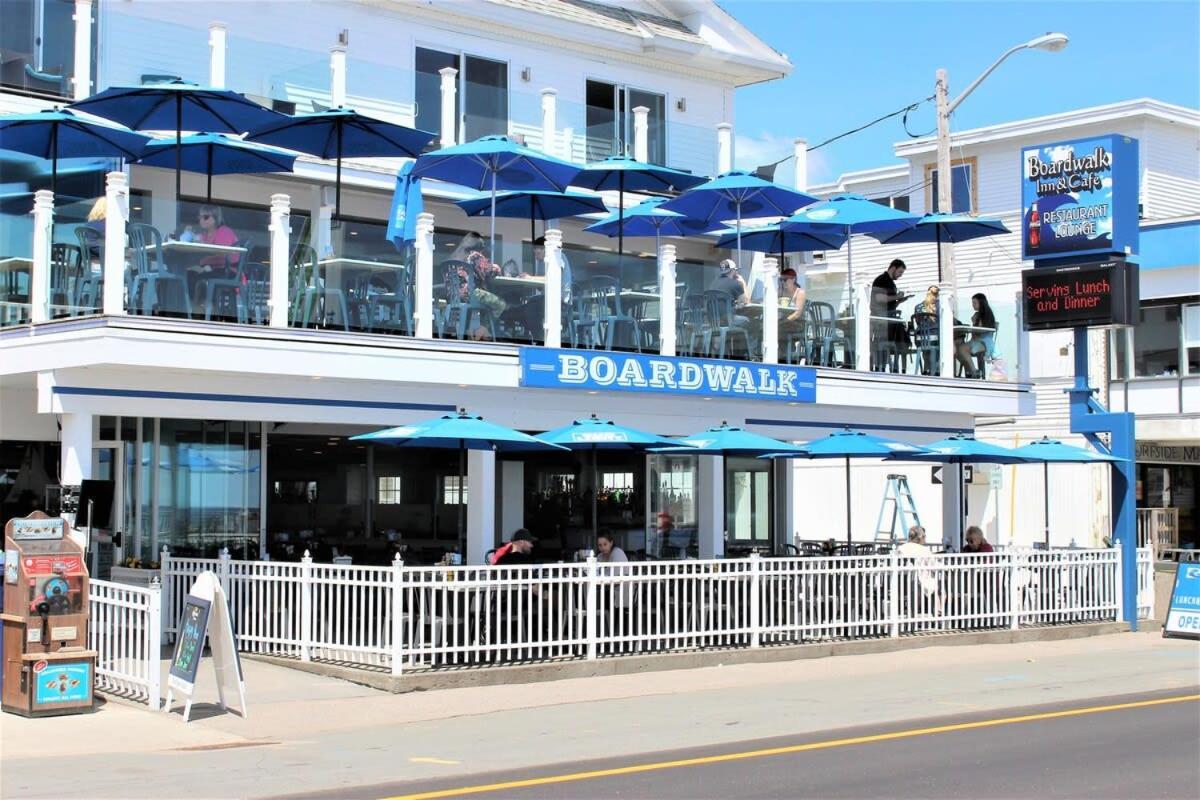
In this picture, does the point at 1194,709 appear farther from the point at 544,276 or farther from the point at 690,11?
the point at 690,11

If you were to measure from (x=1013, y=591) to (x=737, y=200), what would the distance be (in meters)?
6.79

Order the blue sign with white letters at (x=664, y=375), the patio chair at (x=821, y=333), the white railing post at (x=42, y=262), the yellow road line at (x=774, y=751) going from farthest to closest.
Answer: the patio chair at (x=821, y=333) < the blue sign with white letters at (x=664, y=375) < the white railing post at (x=42, y=262) < the yellow road line at (x=774, y=751)

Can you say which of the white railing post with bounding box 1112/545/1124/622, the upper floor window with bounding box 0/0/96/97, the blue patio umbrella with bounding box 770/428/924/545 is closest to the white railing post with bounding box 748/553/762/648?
the blue patio umbrella with bounding box 770/428/924/545

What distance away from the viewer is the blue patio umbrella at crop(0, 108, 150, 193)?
17359mm

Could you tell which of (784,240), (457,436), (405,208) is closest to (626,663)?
(457,436)

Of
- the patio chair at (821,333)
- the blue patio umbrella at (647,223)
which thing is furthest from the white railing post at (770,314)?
the blue patio umbrella at (647,223)

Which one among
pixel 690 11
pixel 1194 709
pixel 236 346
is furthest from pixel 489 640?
pixel 690 11

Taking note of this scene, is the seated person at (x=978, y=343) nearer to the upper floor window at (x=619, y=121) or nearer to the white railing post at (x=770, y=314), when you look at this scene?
the white railing post at (x=770, y=314)

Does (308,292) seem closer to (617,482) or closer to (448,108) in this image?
(448,108)

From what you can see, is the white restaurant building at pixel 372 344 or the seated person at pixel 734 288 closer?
the white restaurant building at pixel 372 344

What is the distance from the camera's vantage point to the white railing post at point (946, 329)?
2330cm

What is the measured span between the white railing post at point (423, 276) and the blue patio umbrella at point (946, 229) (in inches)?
360

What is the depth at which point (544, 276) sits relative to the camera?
62.8ft

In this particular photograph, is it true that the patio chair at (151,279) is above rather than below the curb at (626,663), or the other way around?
above
